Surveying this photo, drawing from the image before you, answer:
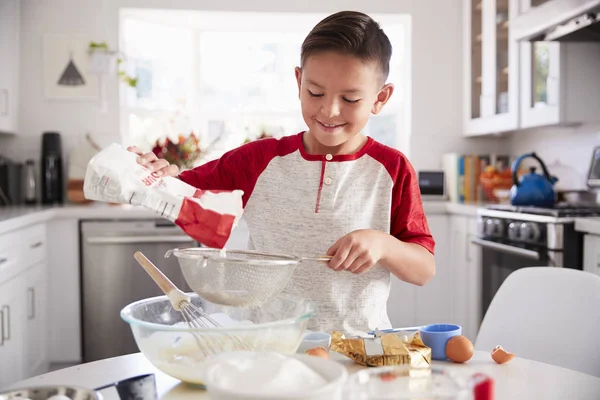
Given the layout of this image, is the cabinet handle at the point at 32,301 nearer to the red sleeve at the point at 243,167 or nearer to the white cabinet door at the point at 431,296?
the white cabinet door at the point at 431,296

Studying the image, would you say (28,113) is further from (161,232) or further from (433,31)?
(433,31)

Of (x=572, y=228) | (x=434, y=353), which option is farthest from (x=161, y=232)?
(x=434, y=353)

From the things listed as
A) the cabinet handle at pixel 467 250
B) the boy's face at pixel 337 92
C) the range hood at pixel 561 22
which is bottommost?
the cabinet handle at pixel 467 250

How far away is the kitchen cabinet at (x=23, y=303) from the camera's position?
2.66 metres

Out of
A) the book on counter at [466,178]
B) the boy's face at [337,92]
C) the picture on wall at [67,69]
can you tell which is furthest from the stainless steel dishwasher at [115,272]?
the boy's face at [337,92]

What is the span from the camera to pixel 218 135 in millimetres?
4309

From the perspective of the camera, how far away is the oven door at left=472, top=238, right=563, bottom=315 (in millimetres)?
2576

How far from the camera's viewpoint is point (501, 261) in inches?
118

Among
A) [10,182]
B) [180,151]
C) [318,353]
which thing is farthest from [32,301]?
[318,353]

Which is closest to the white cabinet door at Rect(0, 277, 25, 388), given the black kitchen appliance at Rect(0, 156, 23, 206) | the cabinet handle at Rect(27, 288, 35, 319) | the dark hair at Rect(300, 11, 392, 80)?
the cabinet handle at Rect(27, 288, 35, 319)

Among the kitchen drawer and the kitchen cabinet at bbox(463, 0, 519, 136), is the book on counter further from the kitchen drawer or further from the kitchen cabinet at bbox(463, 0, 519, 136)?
the kitchen drawer

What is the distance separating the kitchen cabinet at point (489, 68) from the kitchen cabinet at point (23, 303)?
2.39 metres

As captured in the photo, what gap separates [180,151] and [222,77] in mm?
834

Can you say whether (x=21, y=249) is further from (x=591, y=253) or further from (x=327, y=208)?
(x=591, y=253)
